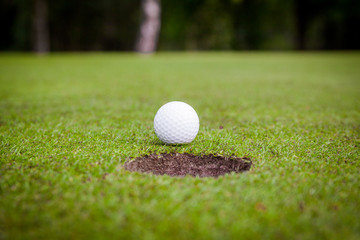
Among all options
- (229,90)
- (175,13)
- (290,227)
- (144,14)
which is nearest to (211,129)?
(290,227)

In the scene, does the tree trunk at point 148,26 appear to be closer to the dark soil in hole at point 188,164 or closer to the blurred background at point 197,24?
the blurred background at point 197,24

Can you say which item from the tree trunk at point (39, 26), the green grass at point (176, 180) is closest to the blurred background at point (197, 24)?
the tree trunk at point (39, 26)

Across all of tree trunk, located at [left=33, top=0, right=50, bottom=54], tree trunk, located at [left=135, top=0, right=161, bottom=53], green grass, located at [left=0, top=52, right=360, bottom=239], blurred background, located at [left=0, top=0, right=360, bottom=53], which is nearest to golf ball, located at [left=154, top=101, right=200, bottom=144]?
green grass, located at [left=0, top=52, right=360, bottom=239]

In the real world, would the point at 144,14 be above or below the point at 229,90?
above

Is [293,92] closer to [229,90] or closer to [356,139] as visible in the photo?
[229,90]

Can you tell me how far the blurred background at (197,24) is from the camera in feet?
94.6

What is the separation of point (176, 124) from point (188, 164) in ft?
1.35

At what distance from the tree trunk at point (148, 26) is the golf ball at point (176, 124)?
16196 mm

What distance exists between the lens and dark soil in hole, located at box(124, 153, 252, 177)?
200 centimetres

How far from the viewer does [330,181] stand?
169cm

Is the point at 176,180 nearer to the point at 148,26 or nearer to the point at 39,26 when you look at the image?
the point at 148,26

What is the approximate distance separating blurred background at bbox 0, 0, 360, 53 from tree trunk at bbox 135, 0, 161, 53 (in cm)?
720

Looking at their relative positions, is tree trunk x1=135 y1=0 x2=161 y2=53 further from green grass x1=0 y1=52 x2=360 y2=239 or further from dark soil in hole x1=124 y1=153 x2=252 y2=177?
dark soil in hole x1=124 y1=153 x2=252 y2=177

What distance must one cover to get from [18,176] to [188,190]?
3.47 feet
